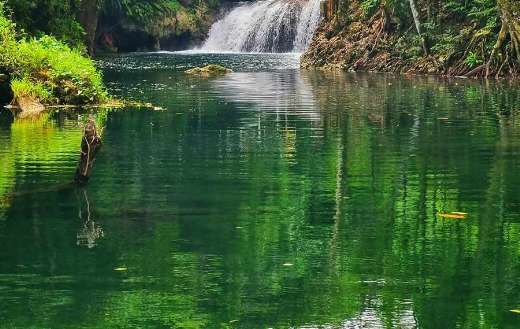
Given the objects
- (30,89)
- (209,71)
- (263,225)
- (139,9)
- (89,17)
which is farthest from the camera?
(139,9)

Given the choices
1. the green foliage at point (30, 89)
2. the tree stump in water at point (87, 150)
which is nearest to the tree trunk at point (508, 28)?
the green foliage at point (30, 89)

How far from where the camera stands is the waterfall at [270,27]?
214ft

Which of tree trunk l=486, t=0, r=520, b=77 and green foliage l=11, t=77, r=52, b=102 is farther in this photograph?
tree trunk l=486, t=0, r=520, b=77

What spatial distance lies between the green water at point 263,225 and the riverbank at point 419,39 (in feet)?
53.8

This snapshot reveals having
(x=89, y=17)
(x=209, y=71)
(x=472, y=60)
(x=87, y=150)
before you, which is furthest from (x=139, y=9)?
(x=87, y=150)

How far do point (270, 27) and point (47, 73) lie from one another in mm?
39908

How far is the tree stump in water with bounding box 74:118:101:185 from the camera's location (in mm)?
13758

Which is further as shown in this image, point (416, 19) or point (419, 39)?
point (416, 19)

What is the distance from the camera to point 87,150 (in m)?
14.0

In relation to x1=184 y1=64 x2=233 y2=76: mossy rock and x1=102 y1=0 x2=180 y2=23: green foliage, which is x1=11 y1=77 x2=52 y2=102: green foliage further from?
x1=102 y1=0 x2=180 y2=23: green foliage

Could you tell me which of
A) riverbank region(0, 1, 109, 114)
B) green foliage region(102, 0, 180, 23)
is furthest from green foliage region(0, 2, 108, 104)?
green foliage region(102, 0, 180, 23)

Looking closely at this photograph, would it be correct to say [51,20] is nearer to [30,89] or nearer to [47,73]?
[47,73]

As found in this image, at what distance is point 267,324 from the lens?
7.97 meters

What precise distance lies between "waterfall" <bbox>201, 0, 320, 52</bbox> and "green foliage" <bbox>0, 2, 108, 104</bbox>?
36.8 meters
